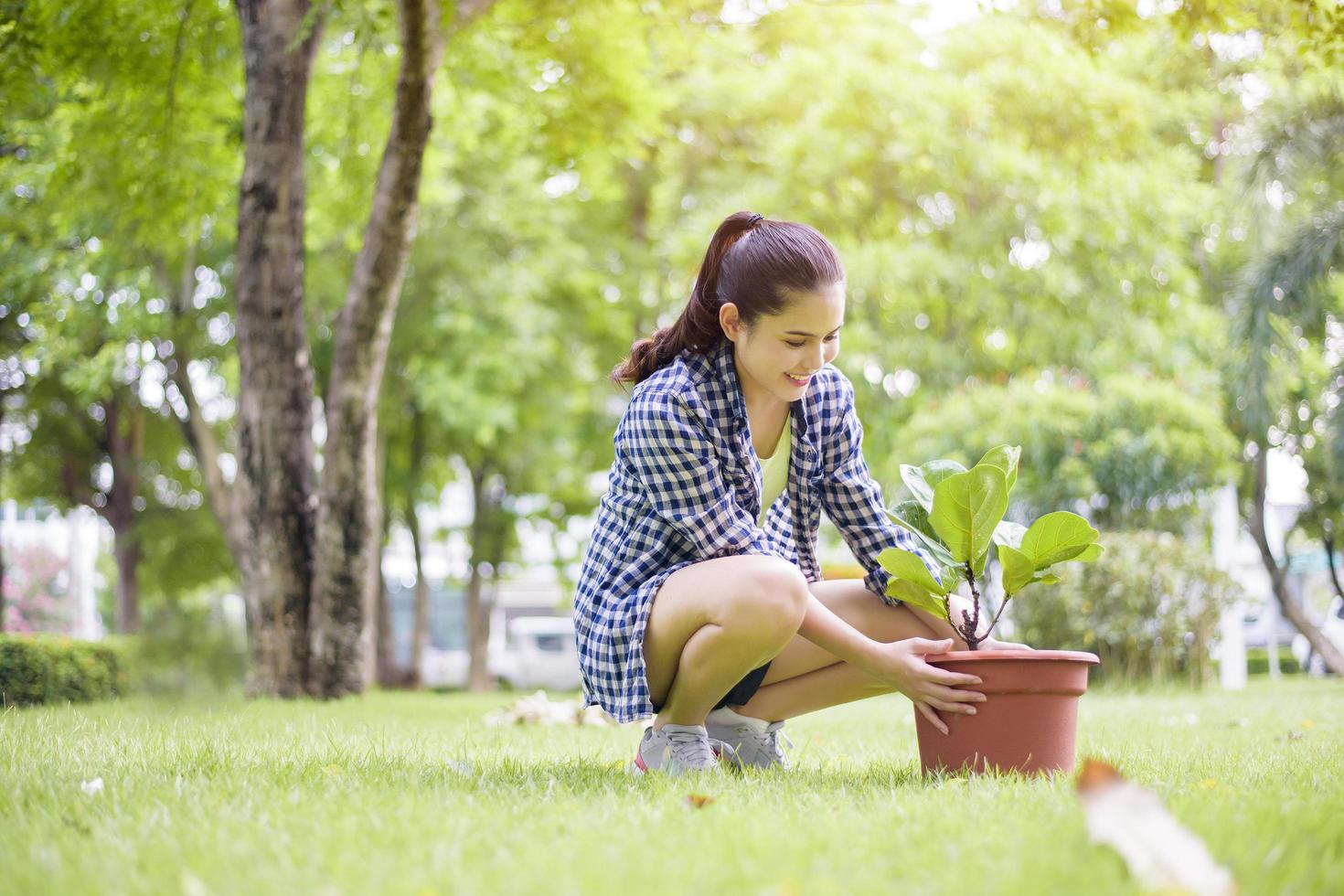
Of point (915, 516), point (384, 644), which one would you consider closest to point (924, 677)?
point (915, 516)

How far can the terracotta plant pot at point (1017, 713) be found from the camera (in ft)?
8.87

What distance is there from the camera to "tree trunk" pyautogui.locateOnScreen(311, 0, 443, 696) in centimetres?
736

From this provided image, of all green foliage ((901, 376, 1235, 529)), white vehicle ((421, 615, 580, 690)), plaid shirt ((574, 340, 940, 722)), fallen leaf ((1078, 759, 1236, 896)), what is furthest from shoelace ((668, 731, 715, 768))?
white vehicle ((421, 615, 580, 690))

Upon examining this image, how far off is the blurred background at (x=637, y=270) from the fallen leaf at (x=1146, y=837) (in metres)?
4.75

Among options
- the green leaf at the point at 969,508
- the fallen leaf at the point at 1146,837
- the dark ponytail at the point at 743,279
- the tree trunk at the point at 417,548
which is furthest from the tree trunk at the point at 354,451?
the tree trunk at the point at 417,548

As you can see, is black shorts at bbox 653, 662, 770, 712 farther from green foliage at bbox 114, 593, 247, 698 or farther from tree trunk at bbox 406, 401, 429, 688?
tree trunk at bbox 406, 401, 429, 688

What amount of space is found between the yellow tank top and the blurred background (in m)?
3.45

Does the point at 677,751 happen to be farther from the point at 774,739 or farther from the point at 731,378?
the point at 731,378

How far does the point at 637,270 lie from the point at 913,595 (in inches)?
529

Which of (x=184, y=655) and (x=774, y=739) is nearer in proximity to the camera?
(x=774, y=739)

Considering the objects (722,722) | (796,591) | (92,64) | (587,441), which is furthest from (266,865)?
(587,441)

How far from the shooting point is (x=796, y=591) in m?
2.75

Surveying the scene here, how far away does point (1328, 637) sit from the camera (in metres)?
19.1

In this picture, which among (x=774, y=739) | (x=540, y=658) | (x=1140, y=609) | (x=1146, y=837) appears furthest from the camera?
(x=540, y=658)
